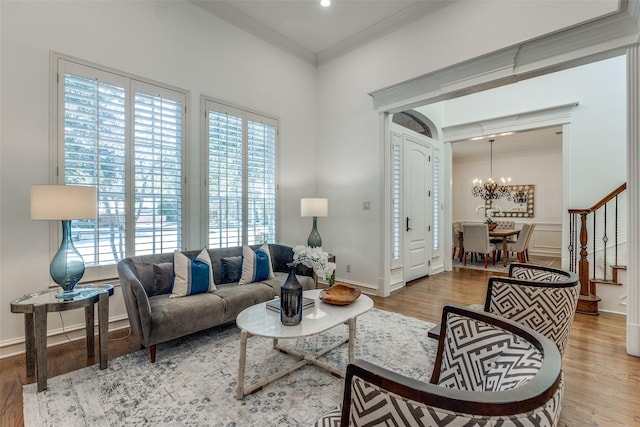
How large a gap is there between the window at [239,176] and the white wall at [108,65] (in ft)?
0.53

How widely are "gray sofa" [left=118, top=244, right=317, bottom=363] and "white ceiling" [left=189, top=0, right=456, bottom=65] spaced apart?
9.92 ft

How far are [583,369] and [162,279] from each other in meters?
3.71

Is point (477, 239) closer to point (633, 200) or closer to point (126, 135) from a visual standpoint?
point (633, 200)

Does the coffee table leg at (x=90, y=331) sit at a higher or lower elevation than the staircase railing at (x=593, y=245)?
lower

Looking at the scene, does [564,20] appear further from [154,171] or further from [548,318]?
[154,171]

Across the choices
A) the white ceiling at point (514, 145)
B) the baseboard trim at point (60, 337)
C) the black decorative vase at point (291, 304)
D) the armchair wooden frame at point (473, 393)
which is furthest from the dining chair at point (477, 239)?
the baseboard trim at point (60, 337)

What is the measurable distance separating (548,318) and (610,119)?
12.9 feet

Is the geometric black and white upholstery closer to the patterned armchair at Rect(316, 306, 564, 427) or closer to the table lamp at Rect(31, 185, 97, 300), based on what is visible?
the patterned armchair at Rect(316, 306, 564, 427)

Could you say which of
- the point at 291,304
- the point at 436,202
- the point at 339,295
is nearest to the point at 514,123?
the point at 436,202

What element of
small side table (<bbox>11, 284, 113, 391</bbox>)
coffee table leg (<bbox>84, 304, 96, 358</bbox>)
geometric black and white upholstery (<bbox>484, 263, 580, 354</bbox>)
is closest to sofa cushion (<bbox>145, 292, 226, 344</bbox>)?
small side table (<bbox>11, 284, 113, 391</bbox>)

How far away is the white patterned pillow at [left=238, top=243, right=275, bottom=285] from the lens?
133 inches

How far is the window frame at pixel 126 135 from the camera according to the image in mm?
2688

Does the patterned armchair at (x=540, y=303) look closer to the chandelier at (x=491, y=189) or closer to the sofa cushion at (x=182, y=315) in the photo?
the sofa cushion at (x=182, y=315)

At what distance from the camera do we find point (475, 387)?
1165mm
